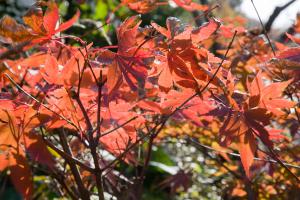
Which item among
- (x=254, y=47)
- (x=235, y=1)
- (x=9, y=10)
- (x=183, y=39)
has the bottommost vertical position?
(x=235, y=1)

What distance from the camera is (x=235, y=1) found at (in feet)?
50.1

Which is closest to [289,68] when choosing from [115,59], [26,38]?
[115,59]

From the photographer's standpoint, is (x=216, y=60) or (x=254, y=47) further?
(x=254, y=47)

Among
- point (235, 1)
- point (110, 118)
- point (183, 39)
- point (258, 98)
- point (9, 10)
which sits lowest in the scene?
point (235, 1)

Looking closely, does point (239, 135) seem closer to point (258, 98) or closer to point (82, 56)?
point (258, 98)

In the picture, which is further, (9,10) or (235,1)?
(235,1)

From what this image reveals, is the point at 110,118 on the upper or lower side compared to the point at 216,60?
lower

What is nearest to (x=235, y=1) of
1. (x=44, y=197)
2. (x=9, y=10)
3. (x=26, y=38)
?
(x=9, y=10)

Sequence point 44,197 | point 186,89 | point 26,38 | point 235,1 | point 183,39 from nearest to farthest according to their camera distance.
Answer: point 26,38, point 183,39, point 186,89, point 44,197, point 235,1

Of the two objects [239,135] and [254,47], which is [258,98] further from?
[254,47]

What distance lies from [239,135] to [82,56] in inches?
12.4

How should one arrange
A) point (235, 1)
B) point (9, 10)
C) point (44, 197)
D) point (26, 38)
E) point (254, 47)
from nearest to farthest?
point (26, 38)
point (254, 47)
point (44, 197)
point (9, 10)
point (235, 1)

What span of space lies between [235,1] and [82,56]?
49.7ft

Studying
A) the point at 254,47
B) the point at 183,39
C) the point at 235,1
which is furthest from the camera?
the point at 235,1
